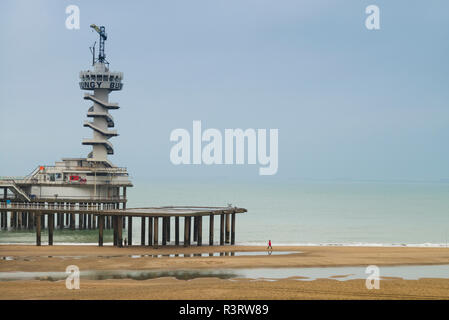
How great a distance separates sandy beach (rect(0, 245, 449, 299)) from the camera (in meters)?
30.2

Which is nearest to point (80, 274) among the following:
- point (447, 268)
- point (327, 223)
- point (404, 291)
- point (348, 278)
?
point (348, 278)

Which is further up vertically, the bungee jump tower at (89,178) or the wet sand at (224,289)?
the bungee jump tower at (89,178)

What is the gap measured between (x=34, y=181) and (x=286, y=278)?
48.0 m

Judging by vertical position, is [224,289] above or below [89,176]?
below

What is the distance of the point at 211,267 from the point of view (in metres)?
40.7

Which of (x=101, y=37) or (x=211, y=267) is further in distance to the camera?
(x=101, y=37)

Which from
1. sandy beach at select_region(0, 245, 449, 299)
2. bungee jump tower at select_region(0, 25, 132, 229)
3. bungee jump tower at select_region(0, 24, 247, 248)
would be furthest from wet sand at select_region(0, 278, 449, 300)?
bungee jump tower at select_region(0, 25, 132, 229)

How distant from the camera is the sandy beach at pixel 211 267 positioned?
30250mm

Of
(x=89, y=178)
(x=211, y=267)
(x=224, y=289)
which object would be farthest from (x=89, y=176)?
(x=224, y=289)

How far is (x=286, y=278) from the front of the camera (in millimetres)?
36469

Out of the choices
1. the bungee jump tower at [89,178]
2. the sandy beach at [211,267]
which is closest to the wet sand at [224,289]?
the sandy beach at [211,267]

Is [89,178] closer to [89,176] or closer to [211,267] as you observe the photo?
[89,176]

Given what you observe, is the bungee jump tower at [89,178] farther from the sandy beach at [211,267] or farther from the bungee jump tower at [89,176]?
the sandy beach at [211,267]
